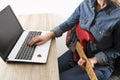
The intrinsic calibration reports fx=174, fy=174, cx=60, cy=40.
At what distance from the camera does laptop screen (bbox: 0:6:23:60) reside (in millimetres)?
996

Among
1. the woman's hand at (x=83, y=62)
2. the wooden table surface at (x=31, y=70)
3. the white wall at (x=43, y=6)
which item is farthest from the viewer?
the white wall at (x=43, y=6)

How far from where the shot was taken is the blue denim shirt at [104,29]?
1057 mm

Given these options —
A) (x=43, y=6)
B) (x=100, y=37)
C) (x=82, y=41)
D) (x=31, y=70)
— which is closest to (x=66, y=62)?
(x=82, y=41)

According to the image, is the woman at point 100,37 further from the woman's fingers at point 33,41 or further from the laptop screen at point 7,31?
the laptop screen at point 7,31

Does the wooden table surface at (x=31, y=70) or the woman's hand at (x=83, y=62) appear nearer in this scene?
the wooden table surface at (x=31, y=70)

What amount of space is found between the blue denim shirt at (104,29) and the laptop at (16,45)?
0.31 meters

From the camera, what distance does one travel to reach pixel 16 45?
1114 mm

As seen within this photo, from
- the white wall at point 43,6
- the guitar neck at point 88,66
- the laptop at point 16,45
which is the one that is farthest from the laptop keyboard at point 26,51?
the white wall at point 43,6

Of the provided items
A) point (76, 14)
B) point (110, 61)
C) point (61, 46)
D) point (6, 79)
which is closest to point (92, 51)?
point (110, 61)

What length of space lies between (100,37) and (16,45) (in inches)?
21.1

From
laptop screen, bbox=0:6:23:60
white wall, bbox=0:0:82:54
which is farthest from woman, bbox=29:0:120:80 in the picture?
white wall, bbox=0:0:82:54

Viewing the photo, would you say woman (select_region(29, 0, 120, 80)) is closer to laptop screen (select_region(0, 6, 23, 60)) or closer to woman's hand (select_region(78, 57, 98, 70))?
woman's hand (select_region(78, 57, 98, 70))

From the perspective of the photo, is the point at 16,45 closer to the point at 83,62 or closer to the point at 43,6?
the point at 83,62

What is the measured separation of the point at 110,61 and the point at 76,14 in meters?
0.43
